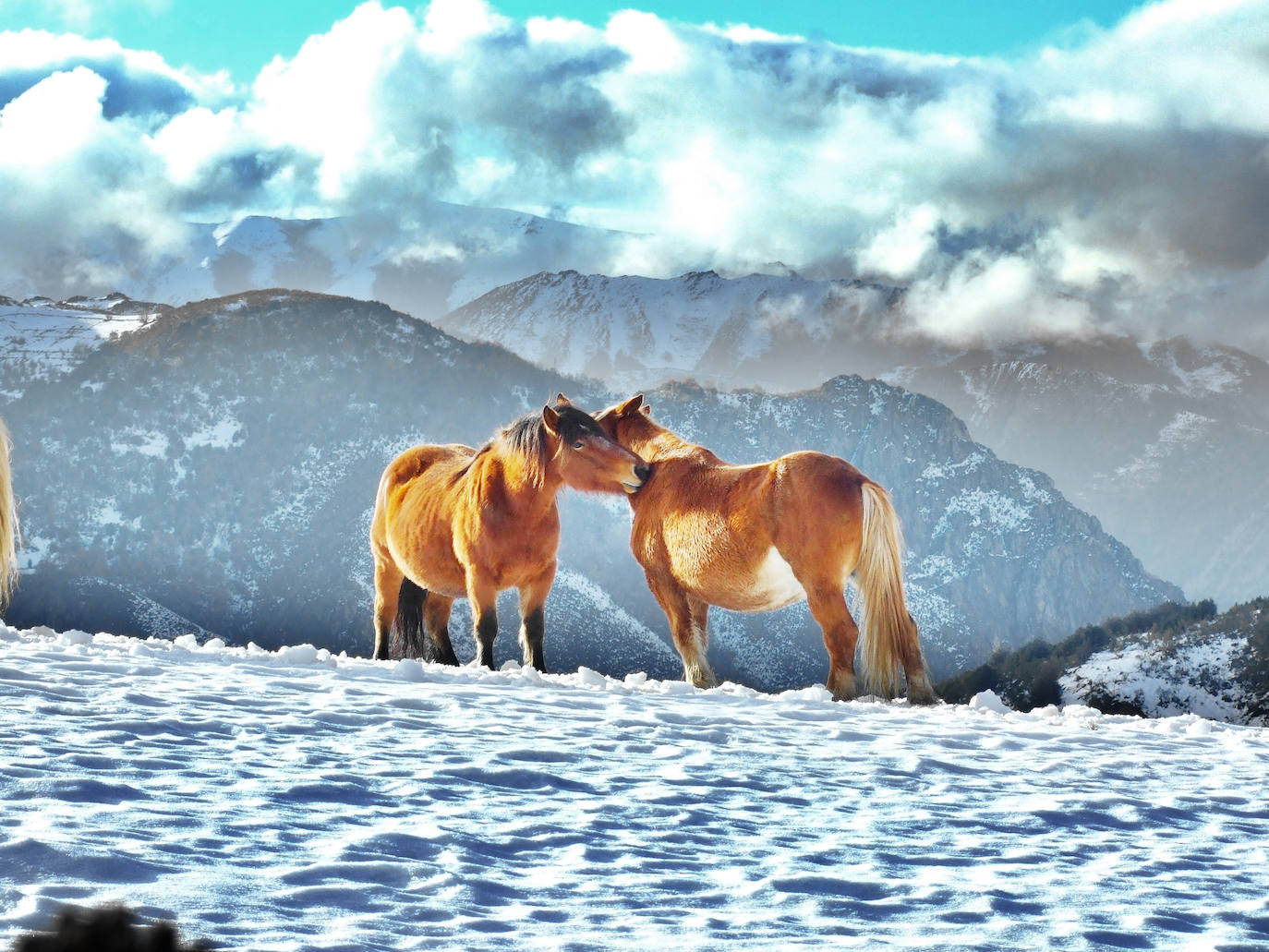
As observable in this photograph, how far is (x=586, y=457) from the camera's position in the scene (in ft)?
32.7

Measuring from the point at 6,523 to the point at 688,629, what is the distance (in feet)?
18.4

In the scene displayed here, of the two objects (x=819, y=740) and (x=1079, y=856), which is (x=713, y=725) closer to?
(x=819, y=740)

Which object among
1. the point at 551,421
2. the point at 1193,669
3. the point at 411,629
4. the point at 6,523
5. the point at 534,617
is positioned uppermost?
the point at 551,421

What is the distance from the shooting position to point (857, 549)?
364 inches

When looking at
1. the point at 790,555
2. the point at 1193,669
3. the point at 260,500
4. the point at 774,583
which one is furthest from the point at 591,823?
the point at 260,500

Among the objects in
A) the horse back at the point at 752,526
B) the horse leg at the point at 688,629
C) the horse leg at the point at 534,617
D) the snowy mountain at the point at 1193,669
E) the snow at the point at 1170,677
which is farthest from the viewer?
the snow at the point at 1170,677

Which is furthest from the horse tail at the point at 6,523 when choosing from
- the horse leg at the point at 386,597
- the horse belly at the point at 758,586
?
the horse belly at the point at 758,586

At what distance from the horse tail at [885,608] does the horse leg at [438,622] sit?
4.72m

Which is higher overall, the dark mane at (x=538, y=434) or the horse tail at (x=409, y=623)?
the dark mane at (x=538, y=434)

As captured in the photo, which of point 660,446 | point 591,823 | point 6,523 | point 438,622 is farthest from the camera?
point 438,622

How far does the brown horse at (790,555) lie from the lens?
9180 millimetres

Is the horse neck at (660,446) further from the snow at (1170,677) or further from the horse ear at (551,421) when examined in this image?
the snow at (1170,677)

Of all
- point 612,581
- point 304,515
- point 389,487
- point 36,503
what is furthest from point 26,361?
point 389,487

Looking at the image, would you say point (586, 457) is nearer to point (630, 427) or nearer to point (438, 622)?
point (630, 427)
